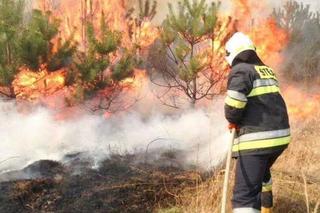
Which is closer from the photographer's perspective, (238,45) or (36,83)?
(238,45)

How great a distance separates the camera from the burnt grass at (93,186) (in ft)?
19.0

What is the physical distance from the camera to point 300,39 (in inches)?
557

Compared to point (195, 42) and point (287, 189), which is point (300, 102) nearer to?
point (195, 42)

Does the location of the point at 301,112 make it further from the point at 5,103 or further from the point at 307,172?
the point at 5,103

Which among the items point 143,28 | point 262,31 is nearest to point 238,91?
point 262,31

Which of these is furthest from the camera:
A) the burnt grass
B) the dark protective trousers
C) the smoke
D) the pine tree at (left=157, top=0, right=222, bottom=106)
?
the pine tree at (left=157, top=0, right=222, bottom=106)

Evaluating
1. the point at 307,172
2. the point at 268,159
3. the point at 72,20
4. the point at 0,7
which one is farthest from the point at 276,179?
the point at 72,20

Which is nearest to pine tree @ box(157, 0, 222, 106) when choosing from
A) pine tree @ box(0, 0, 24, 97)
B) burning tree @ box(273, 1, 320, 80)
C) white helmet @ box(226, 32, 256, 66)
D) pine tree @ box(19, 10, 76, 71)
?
pine tree @ box(19, 10, 76, 71)

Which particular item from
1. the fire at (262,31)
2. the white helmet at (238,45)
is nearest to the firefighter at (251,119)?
the white helmet at (238,45)

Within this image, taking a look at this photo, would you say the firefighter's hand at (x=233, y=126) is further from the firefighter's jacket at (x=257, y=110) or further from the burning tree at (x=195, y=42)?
the burning tree at (x=195, y=42)

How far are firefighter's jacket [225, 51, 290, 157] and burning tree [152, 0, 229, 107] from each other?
6.80m

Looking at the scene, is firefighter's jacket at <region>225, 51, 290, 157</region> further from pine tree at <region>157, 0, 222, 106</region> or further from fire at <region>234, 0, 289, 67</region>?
fire at <region>234, 0, 289, 67</region>

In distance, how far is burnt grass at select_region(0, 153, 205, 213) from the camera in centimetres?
578

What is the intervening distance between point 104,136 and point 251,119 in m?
6.17
